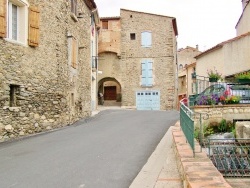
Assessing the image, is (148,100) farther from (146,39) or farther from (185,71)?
(185,71)

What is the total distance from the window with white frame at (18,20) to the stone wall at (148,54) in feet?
63.1

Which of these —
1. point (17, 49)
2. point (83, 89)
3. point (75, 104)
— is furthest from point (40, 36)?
point (83, 89)

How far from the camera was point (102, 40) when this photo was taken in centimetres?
3092

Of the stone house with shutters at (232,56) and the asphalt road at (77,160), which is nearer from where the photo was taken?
Answer: the asphalt road at (77,160)

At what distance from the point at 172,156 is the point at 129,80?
77.3 feet

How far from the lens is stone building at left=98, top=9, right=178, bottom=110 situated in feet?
98.7

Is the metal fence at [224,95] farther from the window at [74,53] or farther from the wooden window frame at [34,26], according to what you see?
the window at [74,53]

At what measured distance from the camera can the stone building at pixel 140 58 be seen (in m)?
30.1

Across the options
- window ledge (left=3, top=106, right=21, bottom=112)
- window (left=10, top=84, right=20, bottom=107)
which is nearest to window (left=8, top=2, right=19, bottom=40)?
window (left=10, top=84, right=20, bottom=107)

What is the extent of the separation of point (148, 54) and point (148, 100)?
14.3 feet

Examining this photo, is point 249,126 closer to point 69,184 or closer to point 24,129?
point 69,184

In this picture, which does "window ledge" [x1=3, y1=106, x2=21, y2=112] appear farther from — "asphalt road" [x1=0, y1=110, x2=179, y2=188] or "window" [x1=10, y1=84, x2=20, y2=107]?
"asphalt road" [x1=0, y1=110, x2=179, y2=188]

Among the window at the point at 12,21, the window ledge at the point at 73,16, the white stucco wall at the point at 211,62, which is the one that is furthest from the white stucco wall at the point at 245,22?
the window at the point at 12,21

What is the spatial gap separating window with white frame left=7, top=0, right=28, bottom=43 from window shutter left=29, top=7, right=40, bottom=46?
0.20 m
